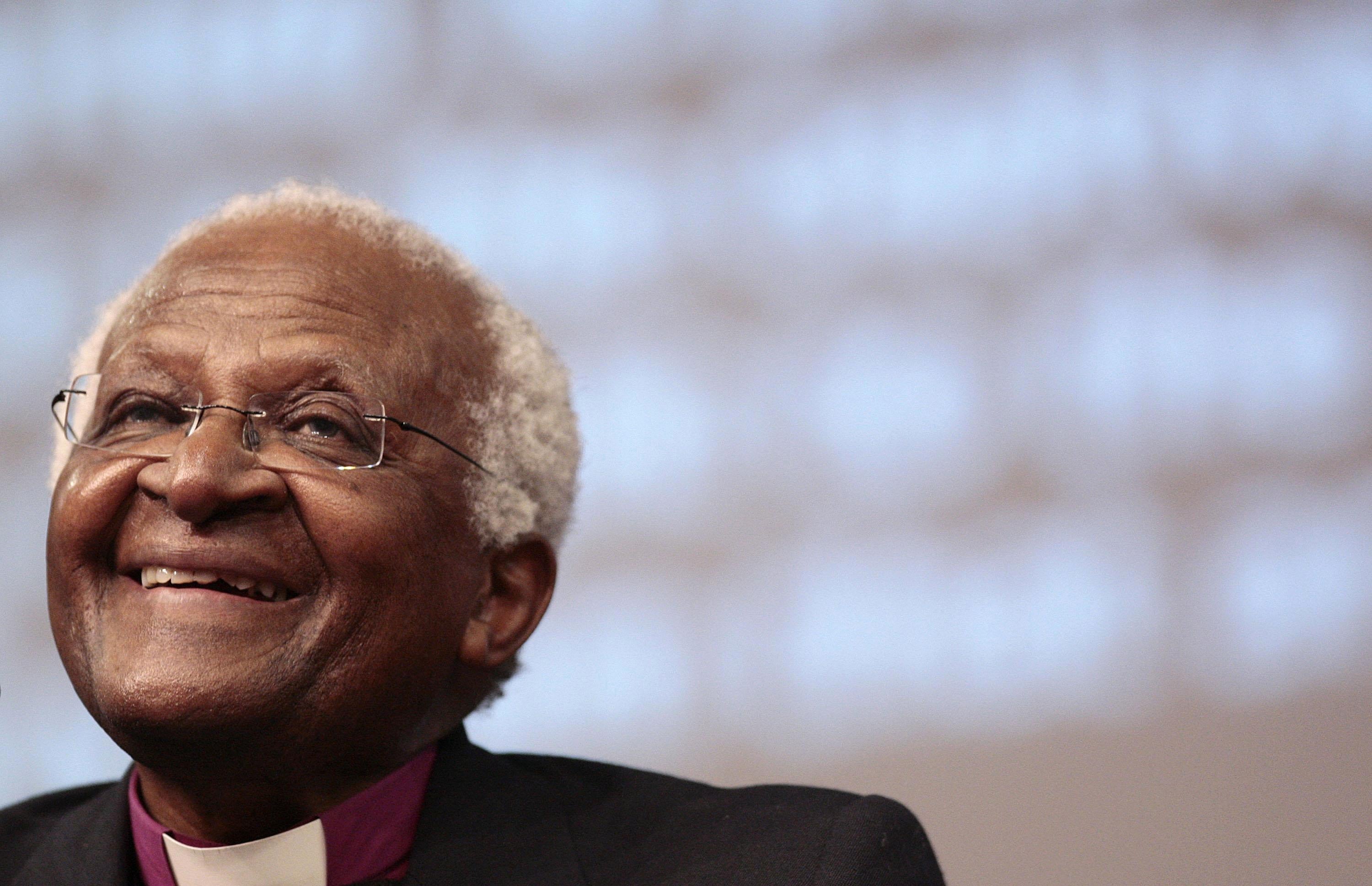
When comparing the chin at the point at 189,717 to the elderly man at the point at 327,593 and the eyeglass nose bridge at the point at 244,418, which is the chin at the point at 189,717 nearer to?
the elderly man at the point at 327,593

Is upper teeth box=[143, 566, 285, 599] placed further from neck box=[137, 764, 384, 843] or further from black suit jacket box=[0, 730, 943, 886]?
black suit jacket box=[0, 730, 943, 886]

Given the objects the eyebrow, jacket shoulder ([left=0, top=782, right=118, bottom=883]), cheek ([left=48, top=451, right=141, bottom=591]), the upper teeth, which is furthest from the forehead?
jacket shoulder ([left=0, top=782, right=118, bottom=883])

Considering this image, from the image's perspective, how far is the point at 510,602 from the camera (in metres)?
2.18

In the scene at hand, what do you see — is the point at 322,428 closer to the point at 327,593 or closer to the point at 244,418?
the point at 244,418

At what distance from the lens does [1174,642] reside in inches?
108

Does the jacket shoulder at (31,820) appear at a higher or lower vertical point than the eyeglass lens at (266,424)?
lower

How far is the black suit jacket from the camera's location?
1.92m

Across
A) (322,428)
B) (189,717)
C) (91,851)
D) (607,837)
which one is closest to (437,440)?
(322,428)

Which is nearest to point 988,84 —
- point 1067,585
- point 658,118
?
point 658,118

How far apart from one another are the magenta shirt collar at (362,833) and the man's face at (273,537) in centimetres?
5

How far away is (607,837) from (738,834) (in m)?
0.20

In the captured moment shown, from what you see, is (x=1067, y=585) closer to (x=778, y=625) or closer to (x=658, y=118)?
(x=778, y=625)

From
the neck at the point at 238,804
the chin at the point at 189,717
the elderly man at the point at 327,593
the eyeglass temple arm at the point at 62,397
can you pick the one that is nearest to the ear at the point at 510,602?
the elderly man at the point at 327,593

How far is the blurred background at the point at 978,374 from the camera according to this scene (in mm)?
2729
